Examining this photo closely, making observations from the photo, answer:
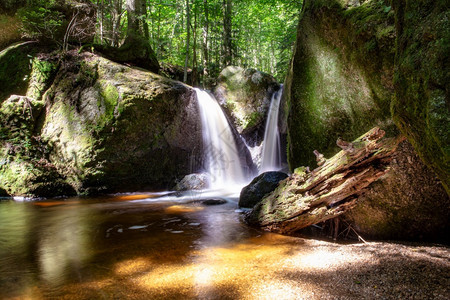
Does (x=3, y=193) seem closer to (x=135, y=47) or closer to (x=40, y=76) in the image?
(x=40, y=76)

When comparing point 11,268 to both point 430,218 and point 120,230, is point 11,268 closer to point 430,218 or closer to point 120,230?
point 120,230

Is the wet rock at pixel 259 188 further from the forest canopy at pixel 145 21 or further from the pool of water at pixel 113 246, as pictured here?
the forest canopy at pixel 145 21

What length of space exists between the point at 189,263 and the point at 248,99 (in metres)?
8.99

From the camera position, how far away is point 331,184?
3.36 meters

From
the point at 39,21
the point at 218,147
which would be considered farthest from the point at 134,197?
the point at 39,21

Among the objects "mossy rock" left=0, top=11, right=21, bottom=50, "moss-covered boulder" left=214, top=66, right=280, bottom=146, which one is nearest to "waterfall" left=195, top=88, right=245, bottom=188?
"moss-covered boulder" left=214, top=66, right=280, bottom=146

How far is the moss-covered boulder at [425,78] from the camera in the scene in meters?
1.54

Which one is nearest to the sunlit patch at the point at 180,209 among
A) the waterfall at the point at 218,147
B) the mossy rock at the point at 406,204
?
the mossy rock at the point at 406,204

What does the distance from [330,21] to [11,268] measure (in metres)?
5.49

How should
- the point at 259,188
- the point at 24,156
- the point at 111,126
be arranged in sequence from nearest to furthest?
the point at 259,188 < the point at 24,156 < the point at 111,126

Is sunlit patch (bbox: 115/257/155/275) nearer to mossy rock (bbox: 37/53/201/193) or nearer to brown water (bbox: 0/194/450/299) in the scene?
brown water (bbox: 0/194/450/299)

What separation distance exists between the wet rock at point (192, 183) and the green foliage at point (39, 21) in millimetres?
6596

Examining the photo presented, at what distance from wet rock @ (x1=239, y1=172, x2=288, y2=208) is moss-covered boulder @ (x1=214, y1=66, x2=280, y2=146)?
17.0ft

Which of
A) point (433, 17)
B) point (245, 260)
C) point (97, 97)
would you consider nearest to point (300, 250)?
point (245, 260)
